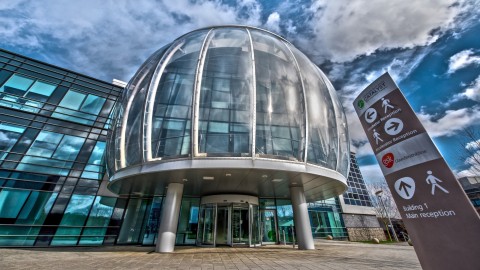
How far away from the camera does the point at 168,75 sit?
44.3 ft

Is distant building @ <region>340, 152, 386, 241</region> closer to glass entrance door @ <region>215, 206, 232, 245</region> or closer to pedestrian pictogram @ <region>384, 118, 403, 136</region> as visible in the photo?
glass entrance door @ <region>215, 206, 232, 245</region>

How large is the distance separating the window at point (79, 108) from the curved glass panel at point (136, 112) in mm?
9393

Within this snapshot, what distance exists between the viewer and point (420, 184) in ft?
11.2

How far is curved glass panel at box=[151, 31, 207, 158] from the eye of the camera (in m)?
11.3

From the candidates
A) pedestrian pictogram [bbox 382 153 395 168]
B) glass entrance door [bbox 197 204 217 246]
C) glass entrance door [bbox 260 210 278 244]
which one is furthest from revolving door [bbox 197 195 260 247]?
pedestrian pictogram [bbox 382 153 395 168]

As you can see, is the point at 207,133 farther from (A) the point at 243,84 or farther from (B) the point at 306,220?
(B) the point at 306,220

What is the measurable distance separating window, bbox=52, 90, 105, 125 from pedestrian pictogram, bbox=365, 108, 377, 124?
78.8 feet

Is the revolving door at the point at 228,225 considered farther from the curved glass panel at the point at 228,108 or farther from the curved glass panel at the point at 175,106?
the curved glass panel at the point at 175,106

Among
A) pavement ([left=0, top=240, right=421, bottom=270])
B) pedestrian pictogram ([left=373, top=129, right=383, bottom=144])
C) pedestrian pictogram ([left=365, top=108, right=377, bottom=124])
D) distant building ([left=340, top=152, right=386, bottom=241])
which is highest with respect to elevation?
distant building ([left=340, top=152, right=386, bottom=241])

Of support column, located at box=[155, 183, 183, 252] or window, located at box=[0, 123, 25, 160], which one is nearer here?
support column, located at box=[155, 183, 183, 252]

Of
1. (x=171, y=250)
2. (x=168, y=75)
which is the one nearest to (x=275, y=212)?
(x=171, y=250)

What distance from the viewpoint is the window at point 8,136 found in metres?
16.4

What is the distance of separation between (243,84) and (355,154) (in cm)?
3491

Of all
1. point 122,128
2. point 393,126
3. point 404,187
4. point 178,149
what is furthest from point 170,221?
point 393,126
